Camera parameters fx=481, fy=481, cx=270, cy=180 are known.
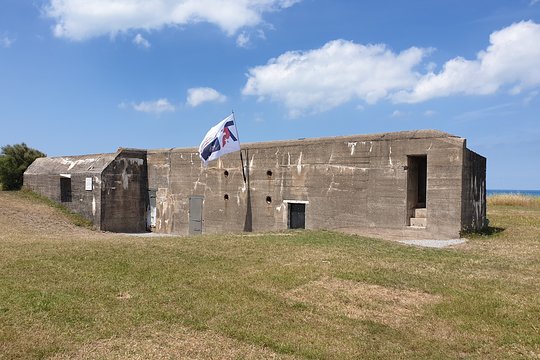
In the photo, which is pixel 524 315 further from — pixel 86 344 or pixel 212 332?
pixel 86 344

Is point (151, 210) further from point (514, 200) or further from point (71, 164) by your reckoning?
point (514, 200)

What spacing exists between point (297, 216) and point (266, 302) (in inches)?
357

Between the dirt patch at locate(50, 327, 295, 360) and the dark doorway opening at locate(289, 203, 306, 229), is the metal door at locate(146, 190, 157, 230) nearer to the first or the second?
the dark doorway opening at locate(289, 203, 306, 229)

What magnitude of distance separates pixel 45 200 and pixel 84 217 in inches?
100

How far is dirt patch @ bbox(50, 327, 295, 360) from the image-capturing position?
475cm

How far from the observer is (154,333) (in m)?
5.39

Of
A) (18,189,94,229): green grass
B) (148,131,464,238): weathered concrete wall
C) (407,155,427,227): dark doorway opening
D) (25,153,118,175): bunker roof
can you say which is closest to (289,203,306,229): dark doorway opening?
(148,131,464,238): weathered concrete wall

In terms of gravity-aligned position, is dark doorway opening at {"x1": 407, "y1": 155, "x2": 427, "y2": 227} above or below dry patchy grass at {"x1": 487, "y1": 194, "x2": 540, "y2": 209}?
above

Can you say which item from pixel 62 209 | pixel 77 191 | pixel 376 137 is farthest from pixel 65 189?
pixel 376 137

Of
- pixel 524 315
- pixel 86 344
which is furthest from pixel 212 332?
pixel 524 315

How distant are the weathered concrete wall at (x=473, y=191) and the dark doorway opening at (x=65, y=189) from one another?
15.0 m

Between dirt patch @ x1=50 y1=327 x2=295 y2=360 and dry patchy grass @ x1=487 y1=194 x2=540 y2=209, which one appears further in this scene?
dry patchy grass @ x1=487 y1=194 x2=540 y2=209

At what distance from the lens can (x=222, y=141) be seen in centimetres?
1669

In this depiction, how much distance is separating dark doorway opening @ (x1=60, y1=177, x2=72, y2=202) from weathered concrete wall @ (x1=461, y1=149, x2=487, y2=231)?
1495cm
